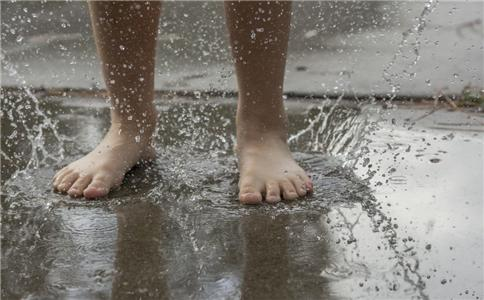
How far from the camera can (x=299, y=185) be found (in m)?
2.27

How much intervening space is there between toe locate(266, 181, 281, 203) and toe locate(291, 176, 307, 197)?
47 mm

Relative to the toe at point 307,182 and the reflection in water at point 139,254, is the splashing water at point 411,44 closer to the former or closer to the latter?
the toe at point 307,182

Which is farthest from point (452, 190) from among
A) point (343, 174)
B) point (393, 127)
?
point (393, 127)

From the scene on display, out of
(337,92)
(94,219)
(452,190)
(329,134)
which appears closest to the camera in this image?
(94,219)

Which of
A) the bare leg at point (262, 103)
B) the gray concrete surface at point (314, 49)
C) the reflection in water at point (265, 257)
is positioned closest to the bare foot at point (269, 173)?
the bare leg at point (262, 103)

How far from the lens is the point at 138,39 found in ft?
7.73

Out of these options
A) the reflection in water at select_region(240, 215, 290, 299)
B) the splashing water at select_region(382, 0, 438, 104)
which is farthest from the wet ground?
the splashing water at select_region(382, 0, 438, 104)

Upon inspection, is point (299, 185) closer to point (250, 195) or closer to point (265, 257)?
point (250, 195)

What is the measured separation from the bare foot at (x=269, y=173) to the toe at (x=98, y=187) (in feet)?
1.13

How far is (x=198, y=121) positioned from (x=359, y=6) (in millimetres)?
1372

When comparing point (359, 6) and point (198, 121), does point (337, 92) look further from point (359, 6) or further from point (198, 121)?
point (359, 6)

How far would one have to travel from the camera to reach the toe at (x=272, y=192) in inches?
87.7

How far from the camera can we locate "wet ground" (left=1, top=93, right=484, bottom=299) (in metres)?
1.79

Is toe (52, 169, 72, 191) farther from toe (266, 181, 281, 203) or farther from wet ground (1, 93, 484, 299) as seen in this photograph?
toe (266, 181, 281, 203)
